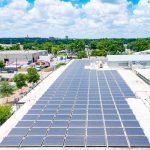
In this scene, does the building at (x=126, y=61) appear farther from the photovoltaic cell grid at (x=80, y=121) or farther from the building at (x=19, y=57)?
the building at (x=19, y=57)

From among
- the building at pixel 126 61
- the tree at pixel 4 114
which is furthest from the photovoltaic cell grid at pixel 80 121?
the building at pixel 126 61

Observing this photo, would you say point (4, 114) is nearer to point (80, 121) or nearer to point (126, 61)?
point (80, 121)

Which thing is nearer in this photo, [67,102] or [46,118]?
[46,118]

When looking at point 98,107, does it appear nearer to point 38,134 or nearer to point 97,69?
point 38,134

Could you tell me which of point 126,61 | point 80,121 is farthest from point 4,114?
point 126,61

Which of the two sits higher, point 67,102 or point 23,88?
point 67,102

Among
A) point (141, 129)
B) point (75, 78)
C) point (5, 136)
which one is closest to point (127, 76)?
point (75, 78)

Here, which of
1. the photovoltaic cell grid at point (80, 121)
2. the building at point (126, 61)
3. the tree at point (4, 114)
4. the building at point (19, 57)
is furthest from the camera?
the building at point (19, 57)

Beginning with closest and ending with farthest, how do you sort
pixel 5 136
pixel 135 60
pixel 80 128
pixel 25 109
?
pixel 5 136 → pixel 80 128 → pixel 25 109 → pixel 135 60

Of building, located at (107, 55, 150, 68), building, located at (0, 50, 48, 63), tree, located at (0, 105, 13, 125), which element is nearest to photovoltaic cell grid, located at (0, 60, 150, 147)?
tree, located at (0, 105, 13, 125)
